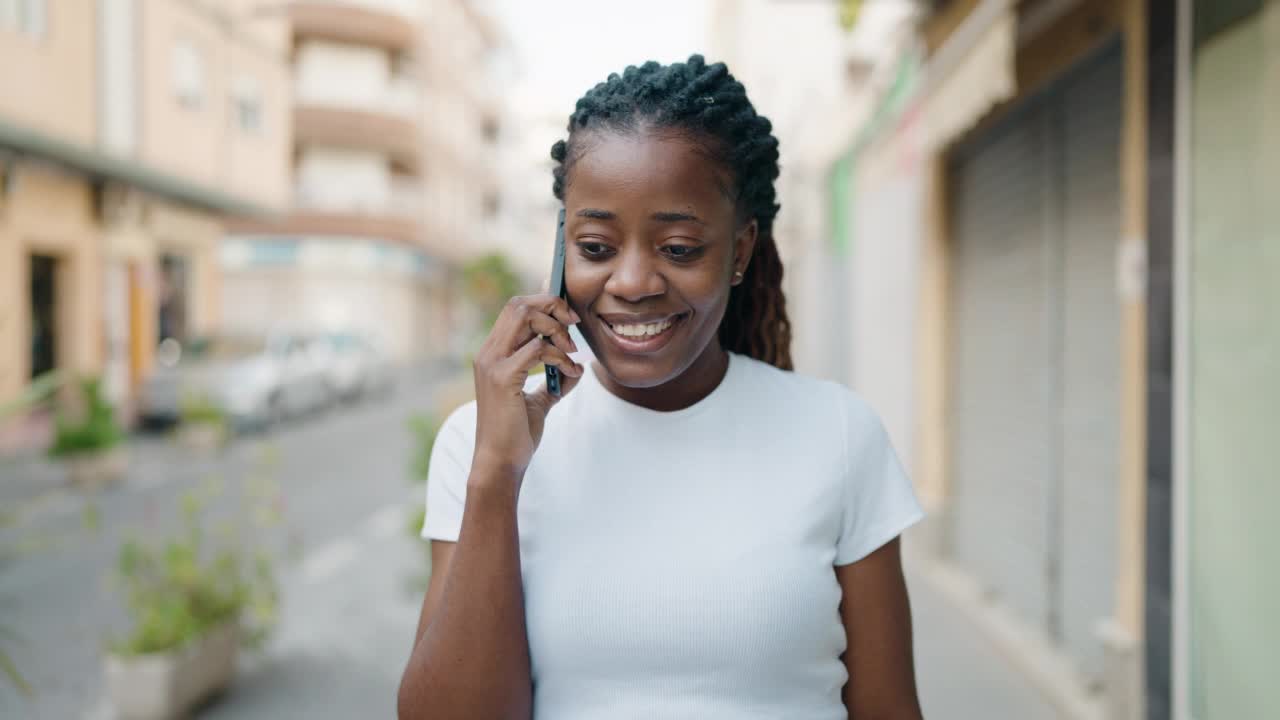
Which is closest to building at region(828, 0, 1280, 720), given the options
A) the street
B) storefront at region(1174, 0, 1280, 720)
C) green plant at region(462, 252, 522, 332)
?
storefront at region(1174, 0, 1280, 720)

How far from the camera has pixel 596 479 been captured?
145 centimetres

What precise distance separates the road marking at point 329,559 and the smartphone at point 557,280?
513cm

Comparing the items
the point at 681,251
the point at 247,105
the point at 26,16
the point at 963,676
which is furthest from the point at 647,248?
the point at 247,105

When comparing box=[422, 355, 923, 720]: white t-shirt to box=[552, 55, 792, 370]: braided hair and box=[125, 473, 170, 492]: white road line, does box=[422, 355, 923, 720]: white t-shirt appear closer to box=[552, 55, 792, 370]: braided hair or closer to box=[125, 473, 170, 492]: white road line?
box=[552, 55, 792, 370]: braided hair

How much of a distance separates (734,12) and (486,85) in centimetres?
2423

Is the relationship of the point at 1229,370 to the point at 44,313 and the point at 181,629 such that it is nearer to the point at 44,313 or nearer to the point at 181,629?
the point at 181,629

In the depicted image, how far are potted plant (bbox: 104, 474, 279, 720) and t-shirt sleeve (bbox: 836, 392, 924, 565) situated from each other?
10.9 ft

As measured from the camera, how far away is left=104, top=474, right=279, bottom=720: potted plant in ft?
12.6

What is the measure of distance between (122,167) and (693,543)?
52.6ft

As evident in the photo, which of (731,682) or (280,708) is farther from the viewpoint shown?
(280,708)

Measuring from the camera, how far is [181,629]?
399 centimetres

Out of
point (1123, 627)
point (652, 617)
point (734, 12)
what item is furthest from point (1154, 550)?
point (734, 12)

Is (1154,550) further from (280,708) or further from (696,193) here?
(280,708)

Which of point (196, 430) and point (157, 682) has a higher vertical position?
point (196, 430)
